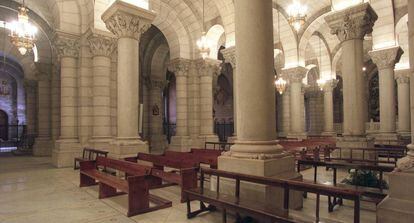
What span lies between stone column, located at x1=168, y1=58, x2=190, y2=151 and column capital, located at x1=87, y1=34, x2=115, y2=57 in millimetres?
4675

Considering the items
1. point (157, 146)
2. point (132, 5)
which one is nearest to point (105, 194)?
point (132, 5)

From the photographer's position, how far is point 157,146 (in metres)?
19.4

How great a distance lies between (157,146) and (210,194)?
15461mm

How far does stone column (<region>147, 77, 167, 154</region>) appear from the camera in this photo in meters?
19.5

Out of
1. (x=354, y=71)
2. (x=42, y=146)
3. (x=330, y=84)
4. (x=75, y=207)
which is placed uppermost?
(x=330, y=84)

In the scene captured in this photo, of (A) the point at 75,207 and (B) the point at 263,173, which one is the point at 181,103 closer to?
(A) the point at 75,207

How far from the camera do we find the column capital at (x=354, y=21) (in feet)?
30.6

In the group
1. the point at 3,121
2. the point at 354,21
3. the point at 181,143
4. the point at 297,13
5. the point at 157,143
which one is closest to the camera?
the point at 354,21

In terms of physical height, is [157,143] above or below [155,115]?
below

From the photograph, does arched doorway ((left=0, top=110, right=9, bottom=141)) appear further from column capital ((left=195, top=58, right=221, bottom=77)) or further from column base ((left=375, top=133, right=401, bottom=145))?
column base ((left=375, top=133, right=401, bottom=145))

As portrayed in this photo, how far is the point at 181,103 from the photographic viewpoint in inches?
594

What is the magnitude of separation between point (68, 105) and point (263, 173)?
31.9ft

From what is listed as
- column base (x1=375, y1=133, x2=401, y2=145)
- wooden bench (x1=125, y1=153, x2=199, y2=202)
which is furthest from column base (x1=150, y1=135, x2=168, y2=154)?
column base (x1=375, y1=133, x2=401, y2=145)

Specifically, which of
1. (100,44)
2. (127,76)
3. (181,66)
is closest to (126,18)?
(127,76)
